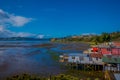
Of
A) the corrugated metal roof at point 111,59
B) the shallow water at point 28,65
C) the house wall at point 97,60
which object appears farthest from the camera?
the house wall at point 97,60

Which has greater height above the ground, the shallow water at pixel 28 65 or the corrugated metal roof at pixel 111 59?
the corrugated metal roof at pixel 111 59

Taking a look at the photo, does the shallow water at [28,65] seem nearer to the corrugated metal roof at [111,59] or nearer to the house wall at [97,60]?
the house wall at [97,60]

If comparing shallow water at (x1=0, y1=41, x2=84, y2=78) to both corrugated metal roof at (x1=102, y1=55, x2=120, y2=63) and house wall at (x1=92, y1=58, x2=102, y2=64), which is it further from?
corrugated metal roof at (x1=102, y1=55, x2=120, y2=63)

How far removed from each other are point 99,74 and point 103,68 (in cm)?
233

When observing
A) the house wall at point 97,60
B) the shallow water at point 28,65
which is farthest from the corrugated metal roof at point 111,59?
the shallow water at point 28,65

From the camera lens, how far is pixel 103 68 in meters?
47.6

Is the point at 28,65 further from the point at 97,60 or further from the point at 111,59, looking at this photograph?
the point at 111,59

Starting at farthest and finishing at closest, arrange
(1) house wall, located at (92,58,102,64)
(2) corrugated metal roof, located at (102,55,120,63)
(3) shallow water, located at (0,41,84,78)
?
(1) house wall, located at (92,58,102,64)
(3) shallow water, located at (0,41,84,78)
(2) corrugated metal roof, located at (102,55,120,63)

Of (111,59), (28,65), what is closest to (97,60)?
(111,59)

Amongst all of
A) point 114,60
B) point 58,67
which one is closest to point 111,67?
point 114,60

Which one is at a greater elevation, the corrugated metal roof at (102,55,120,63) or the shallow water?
the corrugated metal roof at (102,55,120,63)

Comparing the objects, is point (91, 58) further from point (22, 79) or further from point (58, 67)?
point (22, 79)

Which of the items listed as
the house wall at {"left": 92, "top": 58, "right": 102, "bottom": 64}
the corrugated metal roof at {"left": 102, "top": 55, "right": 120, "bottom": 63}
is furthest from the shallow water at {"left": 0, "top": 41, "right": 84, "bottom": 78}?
the corrugated metal roof at {"left": 102, "top": 55, "right": 120, "bottom": 63}

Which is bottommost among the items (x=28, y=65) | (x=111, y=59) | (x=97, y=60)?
(x=28, y=65)
